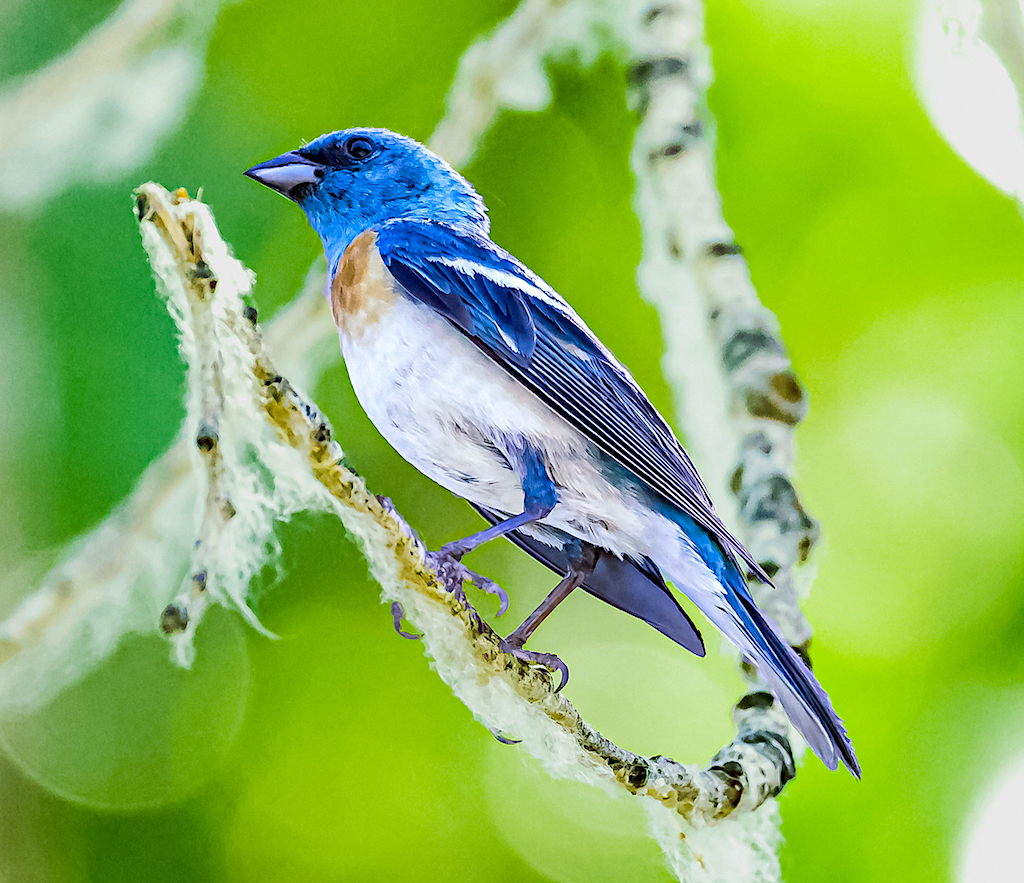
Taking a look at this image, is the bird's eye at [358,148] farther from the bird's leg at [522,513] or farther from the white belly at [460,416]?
the bird's leg at [522,513]

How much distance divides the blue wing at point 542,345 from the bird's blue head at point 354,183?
0.16 ft

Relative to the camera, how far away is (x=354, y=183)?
1.30 m

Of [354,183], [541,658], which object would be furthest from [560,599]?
[354,183]

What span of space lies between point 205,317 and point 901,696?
1.22 m

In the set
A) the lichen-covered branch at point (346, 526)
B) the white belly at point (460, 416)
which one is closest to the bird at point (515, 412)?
the white belly at point (460, 416)

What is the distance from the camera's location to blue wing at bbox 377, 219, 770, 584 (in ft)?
3.88

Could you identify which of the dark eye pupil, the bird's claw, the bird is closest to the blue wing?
the bird

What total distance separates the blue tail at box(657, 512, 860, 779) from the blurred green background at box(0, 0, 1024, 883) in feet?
0.43

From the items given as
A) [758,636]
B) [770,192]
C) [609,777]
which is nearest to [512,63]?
[770,192]

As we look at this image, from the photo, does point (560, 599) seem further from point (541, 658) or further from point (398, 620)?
point (398, 620)

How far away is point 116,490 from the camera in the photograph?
4.17 feet

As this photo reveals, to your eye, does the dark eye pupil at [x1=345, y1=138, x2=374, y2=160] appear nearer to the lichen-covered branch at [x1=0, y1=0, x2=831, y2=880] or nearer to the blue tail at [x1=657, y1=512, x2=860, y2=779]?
the lichen-covered branch at [x1=0, y1=0, x2=831, y2=880]

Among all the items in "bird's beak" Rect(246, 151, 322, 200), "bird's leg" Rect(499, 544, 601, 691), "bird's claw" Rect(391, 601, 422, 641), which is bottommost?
"bird's claw" Rect(391, 601, 422, 641)

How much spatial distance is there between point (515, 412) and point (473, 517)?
0.25m
